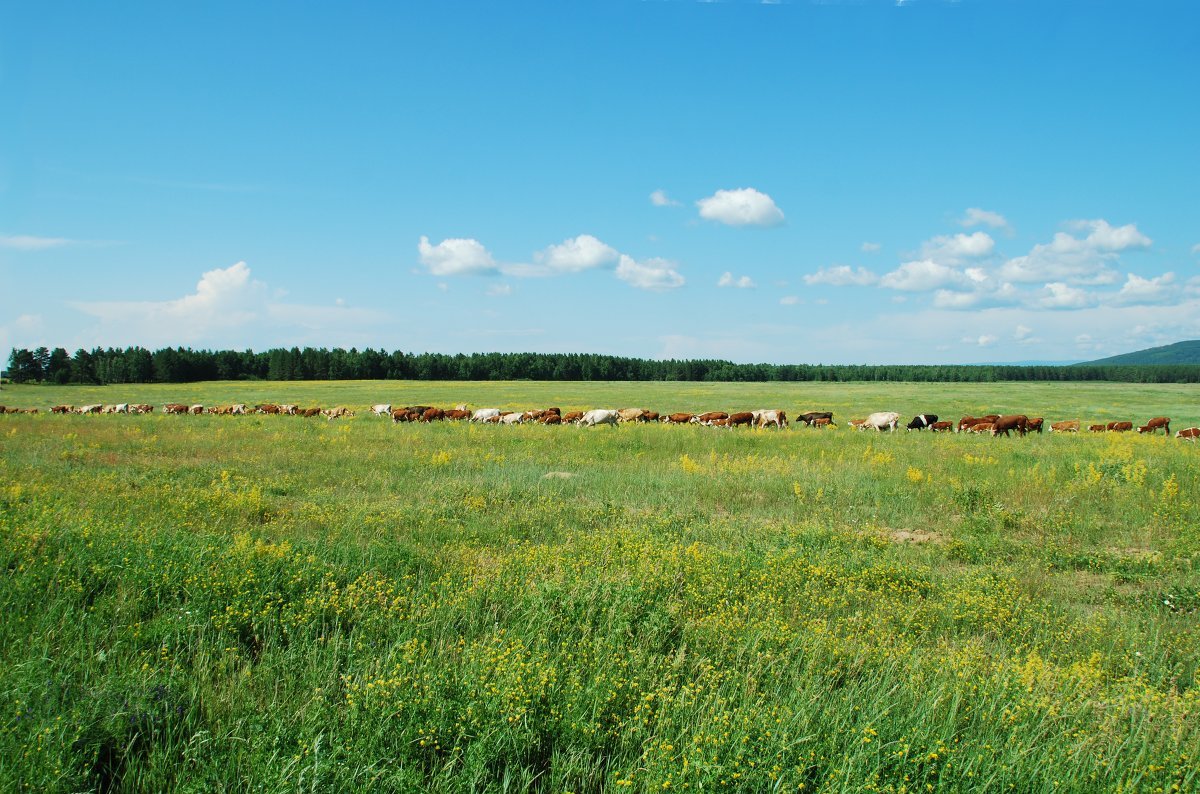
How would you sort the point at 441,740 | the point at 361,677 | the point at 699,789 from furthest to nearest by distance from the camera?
the point at 361,677 < the point at 441,740 < the point at 699,789

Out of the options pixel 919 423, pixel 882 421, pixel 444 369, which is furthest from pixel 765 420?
pixel 444 369

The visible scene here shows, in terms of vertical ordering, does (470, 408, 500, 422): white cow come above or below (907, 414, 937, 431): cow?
above

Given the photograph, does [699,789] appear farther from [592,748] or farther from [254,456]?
[254,456]

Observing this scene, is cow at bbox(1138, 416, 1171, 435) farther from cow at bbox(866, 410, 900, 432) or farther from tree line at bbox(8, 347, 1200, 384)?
tree line at bbox(8, 347, 1200, 384)

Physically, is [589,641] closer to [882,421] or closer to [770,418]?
[770,418]

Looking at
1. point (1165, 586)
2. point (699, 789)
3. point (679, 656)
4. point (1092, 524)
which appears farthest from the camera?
point (1092, 524)

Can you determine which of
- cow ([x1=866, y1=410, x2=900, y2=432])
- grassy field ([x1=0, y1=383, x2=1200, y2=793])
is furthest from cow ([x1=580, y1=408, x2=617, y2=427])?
grassy field ([x1=0, y1=383, x2=1200, y2=793])

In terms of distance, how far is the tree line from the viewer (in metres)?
94.9

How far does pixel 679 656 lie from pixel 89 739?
3.95 metres

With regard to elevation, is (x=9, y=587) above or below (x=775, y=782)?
above

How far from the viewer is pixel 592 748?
394 centimetres

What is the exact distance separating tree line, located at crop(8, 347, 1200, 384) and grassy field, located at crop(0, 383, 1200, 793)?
105654 millimetres

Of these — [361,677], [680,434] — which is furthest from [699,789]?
[680,434]

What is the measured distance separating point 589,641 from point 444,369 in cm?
12029
